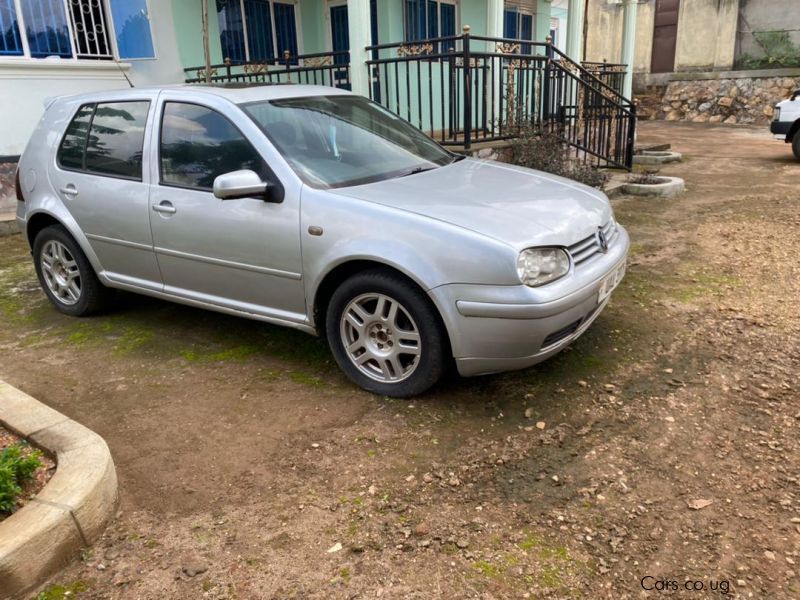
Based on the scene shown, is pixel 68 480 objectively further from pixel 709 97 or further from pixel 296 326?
pixel 709 97

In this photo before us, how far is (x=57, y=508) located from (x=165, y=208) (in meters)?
2.17

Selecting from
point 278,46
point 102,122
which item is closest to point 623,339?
point 102,122

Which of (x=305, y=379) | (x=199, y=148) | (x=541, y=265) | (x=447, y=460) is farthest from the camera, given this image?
(x=199, y=148)

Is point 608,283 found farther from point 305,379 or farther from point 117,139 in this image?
point 117,139

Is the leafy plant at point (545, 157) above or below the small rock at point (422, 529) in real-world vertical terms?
above

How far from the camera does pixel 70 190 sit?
15.2 ft

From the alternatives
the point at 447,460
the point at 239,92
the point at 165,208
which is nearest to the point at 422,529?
the point at 447,460

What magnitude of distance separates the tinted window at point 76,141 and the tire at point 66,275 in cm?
51

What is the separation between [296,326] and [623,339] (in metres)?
2.14

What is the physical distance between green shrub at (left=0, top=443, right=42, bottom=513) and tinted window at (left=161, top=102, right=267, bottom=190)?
1.89 metres

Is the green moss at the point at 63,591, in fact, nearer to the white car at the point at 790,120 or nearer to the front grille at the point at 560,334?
the front grille at the point at 560,334

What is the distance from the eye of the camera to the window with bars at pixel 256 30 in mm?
10258

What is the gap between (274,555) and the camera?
246cm

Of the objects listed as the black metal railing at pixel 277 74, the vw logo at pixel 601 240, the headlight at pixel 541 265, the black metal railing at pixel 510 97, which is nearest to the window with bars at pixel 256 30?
the black metal railing at pixel 277 74
